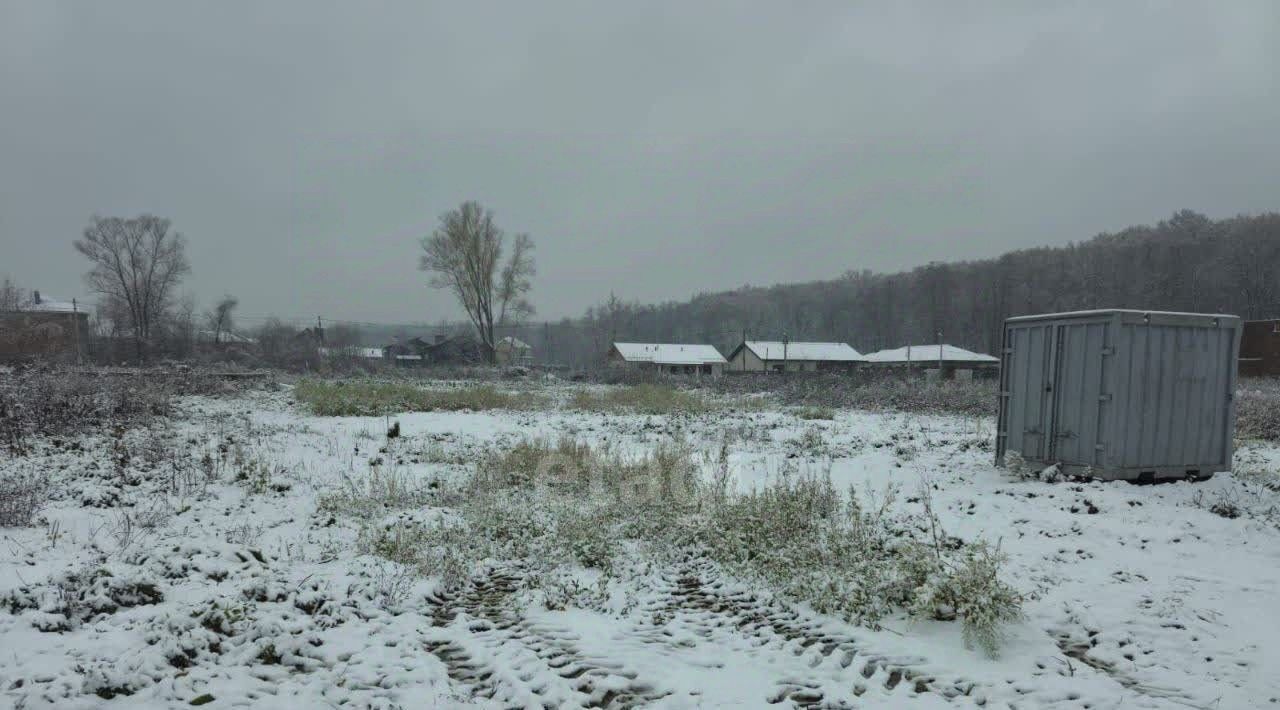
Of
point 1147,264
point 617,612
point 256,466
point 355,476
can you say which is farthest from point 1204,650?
point 1147,264

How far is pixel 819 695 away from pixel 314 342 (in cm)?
4038

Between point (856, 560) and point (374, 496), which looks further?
point (374, 496)

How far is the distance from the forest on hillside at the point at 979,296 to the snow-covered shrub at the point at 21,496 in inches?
1652

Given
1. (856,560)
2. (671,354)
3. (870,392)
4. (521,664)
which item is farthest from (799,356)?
(521,664)

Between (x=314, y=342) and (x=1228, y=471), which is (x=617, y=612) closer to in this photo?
(x=1228, y=471)

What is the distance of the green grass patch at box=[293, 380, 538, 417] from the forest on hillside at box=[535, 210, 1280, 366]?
30.4 m

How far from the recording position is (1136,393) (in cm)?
693

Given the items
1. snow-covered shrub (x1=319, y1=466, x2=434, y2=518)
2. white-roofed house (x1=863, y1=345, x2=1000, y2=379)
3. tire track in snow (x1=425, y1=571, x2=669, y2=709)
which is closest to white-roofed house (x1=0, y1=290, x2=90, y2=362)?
snow-covered shrub (x1=319, y1=466, x2=434, y2=518)

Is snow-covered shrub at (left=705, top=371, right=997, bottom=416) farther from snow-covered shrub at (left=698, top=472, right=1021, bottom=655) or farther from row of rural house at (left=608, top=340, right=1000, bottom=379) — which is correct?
row of rural house at (left=608, top=340, right=1000, bottom=379)

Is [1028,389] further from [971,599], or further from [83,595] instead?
[83,595]

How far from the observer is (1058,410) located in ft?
24.5

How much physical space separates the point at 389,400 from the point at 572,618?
1392cm

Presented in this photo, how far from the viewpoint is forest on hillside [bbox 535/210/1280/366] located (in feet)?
176

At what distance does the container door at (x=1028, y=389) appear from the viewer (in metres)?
7.64
